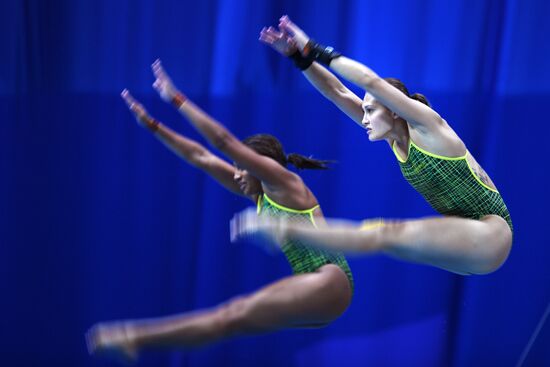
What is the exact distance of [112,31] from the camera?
146 inches

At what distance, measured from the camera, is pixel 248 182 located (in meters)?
2.63

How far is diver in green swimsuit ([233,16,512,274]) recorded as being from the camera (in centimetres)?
230

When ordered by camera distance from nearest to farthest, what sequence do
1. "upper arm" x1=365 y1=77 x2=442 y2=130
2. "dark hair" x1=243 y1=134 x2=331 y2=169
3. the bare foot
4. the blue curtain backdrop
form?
the bare foot, "upper arm" x1=365 y1=77 x2=442 y2=130, "dark hair" x1=243 y1=134 x2=331 y2=169, the blue curtain backdrop

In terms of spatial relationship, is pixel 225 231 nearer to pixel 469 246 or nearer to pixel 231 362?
pixel 231 362

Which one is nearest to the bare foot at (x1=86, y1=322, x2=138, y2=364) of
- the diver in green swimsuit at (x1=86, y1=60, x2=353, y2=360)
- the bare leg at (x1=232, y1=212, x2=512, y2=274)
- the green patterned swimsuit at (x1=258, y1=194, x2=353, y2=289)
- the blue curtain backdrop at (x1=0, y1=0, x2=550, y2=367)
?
the diver in green swimsuit at (x1=86, y1=60, x2=353, y2=360)

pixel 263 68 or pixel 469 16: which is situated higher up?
pixel 469 16

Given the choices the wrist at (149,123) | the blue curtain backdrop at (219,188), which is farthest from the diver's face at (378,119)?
the blue curtain backdrop at (219,188)

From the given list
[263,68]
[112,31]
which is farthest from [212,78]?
[112,31]

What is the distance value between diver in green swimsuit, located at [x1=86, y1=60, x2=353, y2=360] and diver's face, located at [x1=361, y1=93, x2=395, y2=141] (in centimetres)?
24

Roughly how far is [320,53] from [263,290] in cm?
87

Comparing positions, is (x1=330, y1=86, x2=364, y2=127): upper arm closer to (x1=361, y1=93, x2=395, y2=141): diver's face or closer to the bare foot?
(x1=361, y1=93, x2=395, y2=141): diver's face

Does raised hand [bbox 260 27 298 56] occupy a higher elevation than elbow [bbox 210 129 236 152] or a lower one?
higher

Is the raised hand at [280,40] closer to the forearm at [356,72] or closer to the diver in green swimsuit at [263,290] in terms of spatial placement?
the forearm at [356,72]

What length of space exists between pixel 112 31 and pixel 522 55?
6.77 feet
